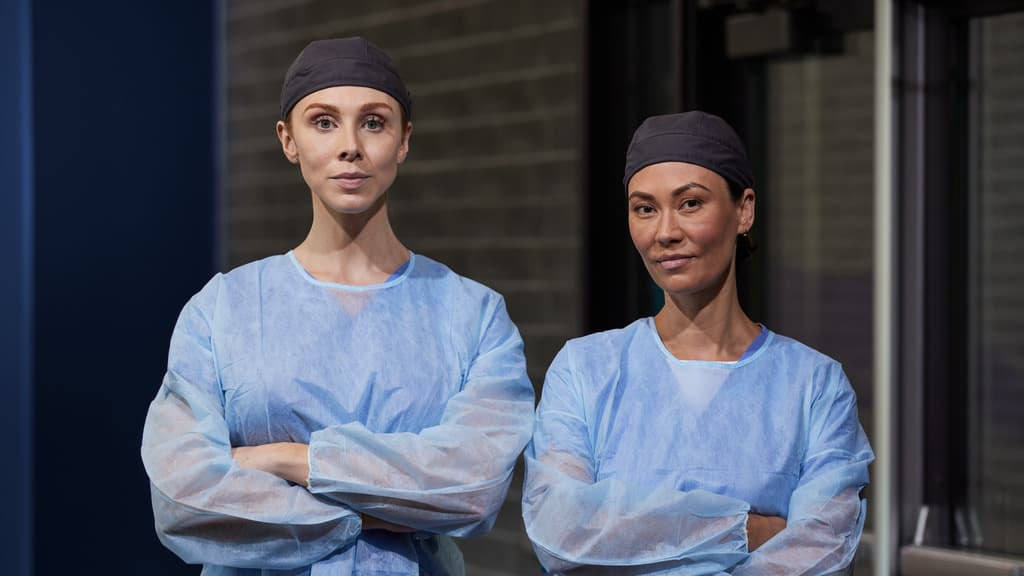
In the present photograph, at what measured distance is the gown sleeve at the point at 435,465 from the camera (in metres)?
1.64

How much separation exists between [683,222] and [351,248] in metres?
0.47

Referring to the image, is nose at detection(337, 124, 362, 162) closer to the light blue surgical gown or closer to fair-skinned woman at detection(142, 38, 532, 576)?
fair-skinned woman at detection(142, 38, 532, 576)

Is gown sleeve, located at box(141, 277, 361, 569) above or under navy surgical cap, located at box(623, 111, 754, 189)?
under

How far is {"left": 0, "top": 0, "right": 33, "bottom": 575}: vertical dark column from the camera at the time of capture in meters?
3.21

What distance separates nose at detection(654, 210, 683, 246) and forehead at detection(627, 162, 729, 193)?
1.3 inches

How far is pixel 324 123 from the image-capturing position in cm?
174

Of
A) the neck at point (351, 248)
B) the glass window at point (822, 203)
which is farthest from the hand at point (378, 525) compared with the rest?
the glass window at point (822, 203)

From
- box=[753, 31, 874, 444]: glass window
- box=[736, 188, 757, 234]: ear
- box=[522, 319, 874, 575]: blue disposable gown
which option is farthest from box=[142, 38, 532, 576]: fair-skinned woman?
box=[753, 31, 874, 444]: glass window

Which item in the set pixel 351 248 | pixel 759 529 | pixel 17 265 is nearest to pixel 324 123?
pixel 351 248

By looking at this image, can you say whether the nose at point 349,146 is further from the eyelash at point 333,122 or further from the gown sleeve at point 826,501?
the gown sleeve at point 826,501

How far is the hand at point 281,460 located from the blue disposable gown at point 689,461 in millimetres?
284

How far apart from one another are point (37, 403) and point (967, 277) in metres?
2.18

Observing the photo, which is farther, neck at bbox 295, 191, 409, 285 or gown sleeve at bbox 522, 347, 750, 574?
neck at bbox 295, 191, 409, 285

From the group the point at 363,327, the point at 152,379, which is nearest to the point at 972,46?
the point at 363,327
